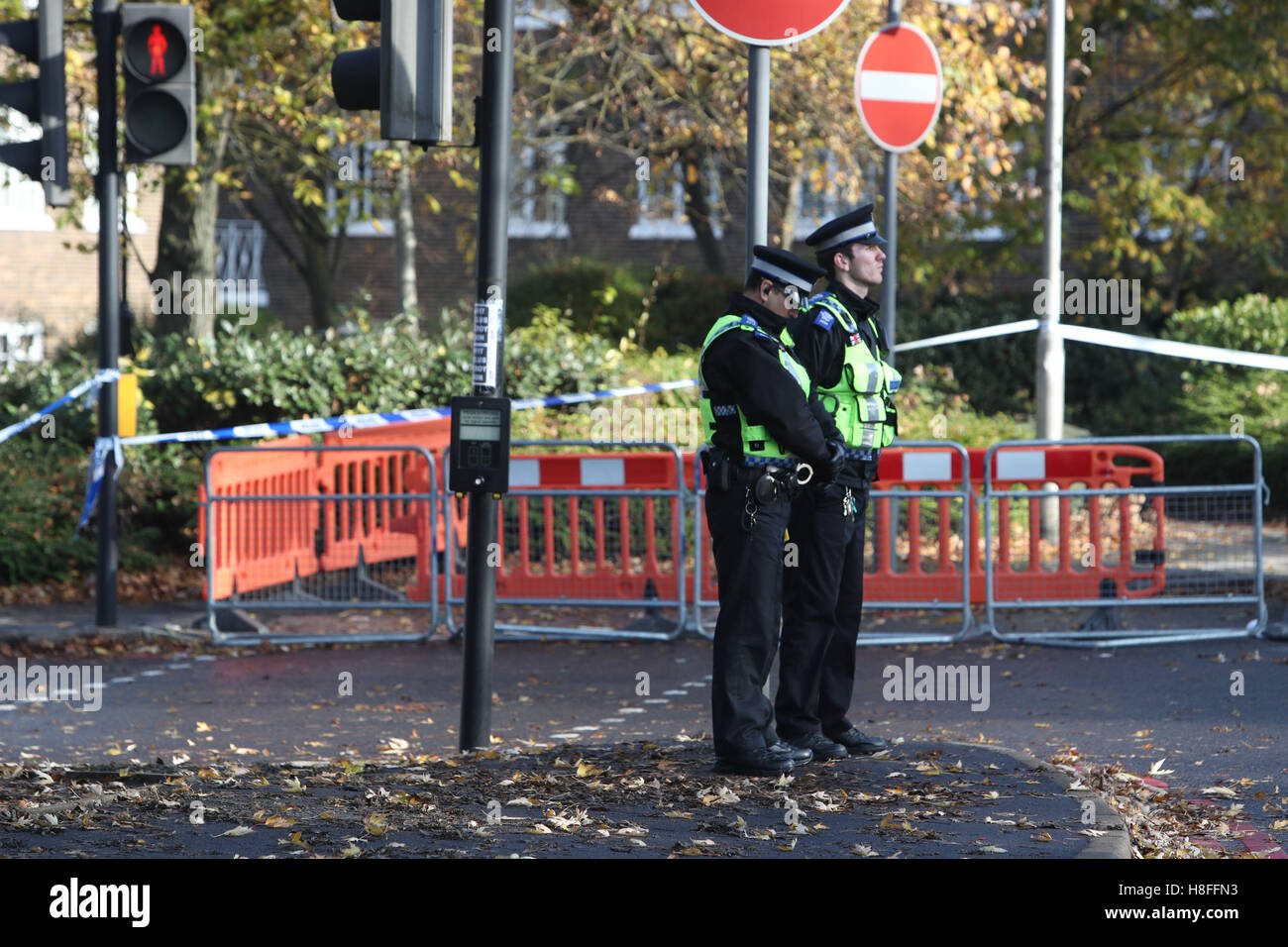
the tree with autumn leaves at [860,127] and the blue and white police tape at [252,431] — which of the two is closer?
the blue and white police tape at [252,431]

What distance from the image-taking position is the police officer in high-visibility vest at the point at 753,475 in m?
6.26

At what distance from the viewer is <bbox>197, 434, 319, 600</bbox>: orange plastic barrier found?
10477 mm

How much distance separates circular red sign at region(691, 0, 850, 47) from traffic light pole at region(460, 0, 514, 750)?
861mm

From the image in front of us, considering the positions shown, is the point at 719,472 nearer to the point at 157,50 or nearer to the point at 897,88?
the point at 897,88

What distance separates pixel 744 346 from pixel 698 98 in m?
10.2

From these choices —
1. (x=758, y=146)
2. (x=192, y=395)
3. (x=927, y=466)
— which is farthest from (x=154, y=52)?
(x=927, y=466)

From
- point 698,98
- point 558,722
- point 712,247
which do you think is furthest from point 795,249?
point 558,722

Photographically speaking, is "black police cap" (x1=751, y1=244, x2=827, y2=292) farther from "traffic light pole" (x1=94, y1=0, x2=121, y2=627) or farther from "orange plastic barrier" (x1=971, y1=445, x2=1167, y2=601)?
"traffic light pole" (x1=94, y1=0, x2=121, y2=627)

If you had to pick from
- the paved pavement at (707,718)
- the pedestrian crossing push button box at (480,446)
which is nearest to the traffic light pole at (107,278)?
the paved pavement at (707,718)

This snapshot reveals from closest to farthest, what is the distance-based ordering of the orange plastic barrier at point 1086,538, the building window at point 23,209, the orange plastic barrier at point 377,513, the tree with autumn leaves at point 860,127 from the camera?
1. the orange plastic barrier at point 1086,538
2. the orange plastic barrier at point 377,513
3. the tree with autumn leaves at point 860,127
4. the building window at point 23,209

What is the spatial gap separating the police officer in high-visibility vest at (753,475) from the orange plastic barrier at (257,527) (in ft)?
15.8

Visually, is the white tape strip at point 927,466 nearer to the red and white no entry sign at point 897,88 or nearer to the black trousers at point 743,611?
the red and white no entry sign at point 897,88

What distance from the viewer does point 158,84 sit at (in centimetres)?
978
